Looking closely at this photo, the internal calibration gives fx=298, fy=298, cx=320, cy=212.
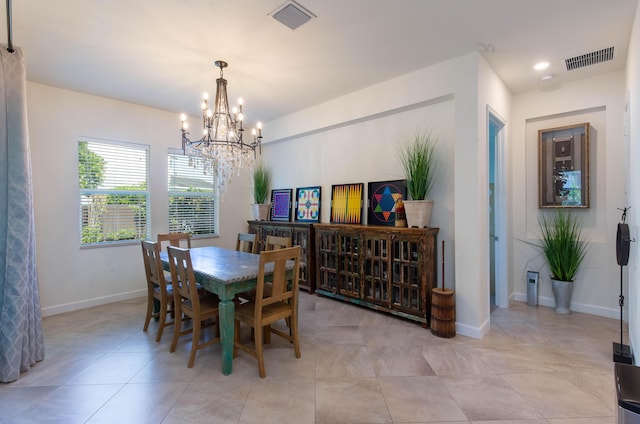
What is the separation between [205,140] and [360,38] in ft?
5.80

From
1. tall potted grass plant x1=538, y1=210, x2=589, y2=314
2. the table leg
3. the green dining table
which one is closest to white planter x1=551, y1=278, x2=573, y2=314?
tall potted grass plant x1=538, y1=210, x2=589, y2=314

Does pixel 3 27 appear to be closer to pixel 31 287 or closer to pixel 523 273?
pixel 31 287

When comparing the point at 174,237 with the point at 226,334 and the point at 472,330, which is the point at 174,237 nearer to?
the point at 226,334

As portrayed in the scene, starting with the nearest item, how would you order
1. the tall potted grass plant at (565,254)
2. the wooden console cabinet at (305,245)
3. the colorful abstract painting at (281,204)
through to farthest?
the tall potted grass plant at (565,254), the wooden console cabinet at (305,245), the colorful abstract painting at (281,204)

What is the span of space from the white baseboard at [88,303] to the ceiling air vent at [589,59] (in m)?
6.18

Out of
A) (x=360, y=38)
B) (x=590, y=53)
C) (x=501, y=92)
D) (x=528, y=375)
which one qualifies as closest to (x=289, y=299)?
(x=528, y=375)

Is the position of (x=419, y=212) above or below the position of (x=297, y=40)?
below

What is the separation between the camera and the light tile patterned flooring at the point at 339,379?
1.95 metres

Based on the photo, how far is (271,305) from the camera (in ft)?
8.83

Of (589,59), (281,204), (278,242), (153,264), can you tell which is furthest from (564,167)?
(153,264)

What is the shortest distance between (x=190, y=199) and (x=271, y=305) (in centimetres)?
312

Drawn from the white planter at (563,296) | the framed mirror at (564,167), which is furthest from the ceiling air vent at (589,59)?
the white planter at (563,296)

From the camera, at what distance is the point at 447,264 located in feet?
11.4

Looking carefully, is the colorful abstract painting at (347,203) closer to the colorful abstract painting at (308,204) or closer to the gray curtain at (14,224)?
the colorful abstract painting at (308,204)
